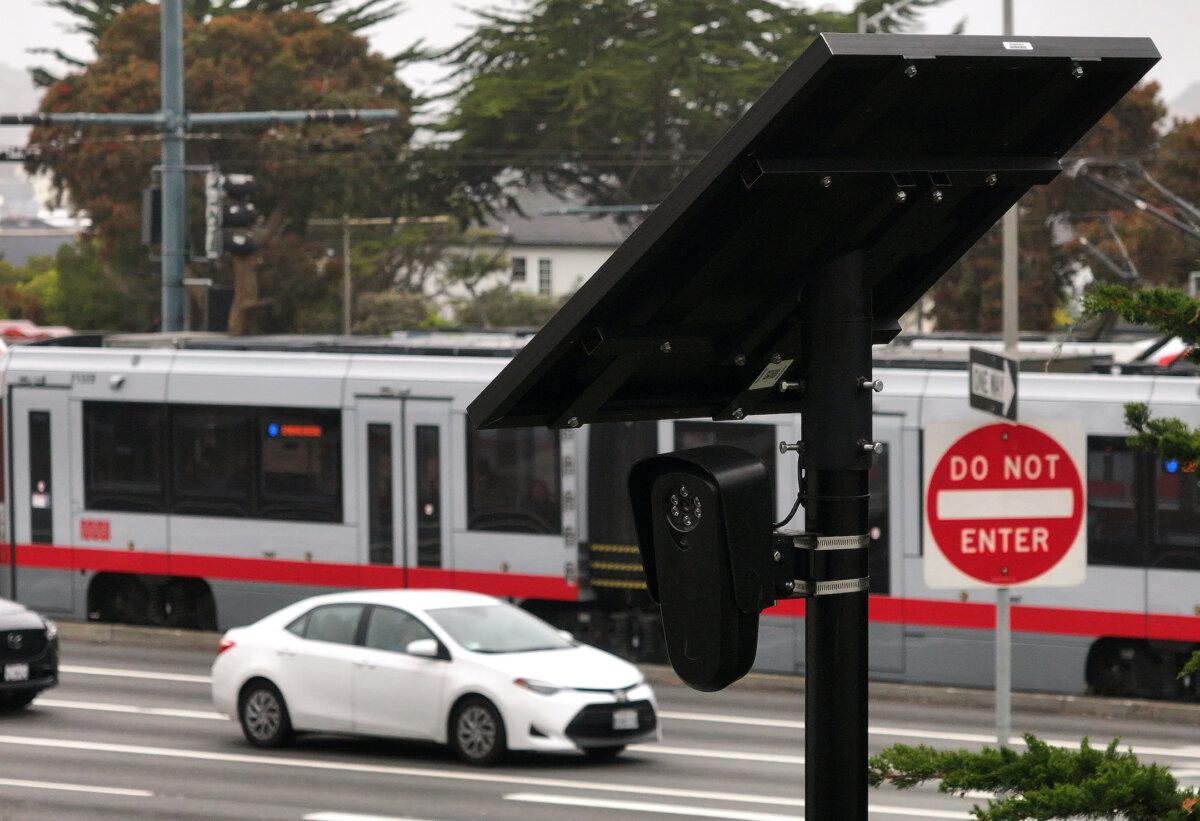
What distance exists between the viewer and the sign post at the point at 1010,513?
35.7 ft

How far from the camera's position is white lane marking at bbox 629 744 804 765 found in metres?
17.4

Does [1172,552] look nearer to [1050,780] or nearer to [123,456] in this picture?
[123,456]

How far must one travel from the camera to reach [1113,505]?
19391mm

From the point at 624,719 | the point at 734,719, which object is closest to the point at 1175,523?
the point at 734,719

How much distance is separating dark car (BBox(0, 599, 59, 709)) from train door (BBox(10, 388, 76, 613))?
5.49 meters

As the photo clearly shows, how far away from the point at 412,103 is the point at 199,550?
180 ft

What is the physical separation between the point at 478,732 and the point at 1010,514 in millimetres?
6926

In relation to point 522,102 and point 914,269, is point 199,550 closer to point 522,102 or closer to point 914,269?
point 914,269

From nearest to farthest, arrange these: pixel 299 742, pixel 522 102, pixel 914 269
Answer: pixel 914 269 → pixel 299 742 → pixel 522 102

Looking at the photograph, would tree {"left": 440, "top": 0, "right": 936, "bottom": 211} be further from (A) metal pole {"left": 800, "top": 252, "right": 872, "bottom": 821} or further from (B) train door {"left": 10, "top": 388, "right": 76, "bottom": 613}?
(A) metal pole {"left": 800, "top": 252, "right": 872, "bottom": 821}

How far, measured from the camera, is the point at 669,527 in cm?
379

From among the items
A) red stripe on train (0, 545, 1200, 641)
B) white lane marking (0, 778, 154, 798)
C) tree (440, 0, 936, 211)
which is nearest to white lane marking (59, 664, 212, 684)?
red stripe on train (0, 545, 1200, 641)

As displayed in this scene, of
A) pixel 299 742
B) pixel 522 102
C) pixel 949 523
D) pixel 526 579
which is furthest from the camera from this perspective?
pixel 522 102

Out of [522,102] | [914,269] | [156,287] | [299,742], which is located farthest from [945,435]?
[156,287]
